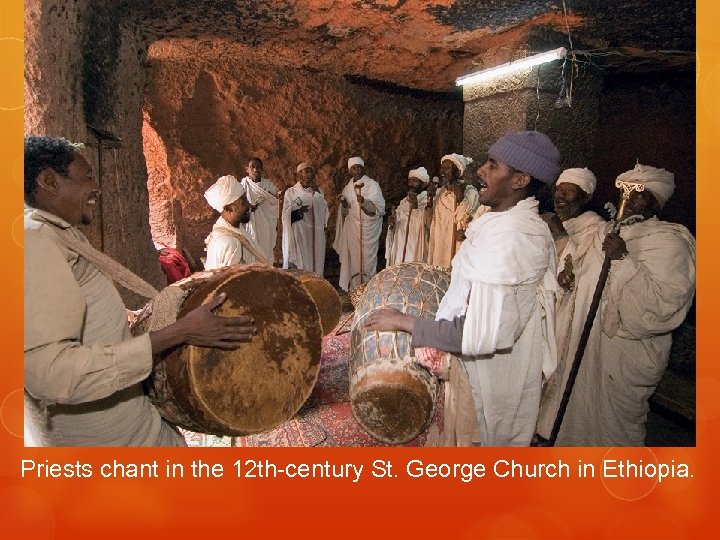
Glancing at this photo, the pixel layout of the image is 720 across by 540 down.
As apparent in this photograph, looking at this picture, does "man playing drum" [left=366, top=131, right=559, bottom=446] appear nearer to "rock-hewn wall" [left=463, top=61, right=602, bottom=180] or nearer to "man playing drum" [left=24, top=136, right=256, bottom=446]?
"man playing drum" [left=24, top=136, right=256, bottom=446]

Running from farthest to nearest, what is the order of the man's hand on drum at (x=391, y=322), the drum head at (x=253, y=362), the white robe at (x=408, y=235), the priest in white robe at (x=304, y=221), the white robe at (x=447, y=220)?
the priest in white robe at (x=304, y=221), the white robe at (x=408, y=235), the white robe at (x=447, y=220), the man's hand on drum at (x=391, y=322), the drum head at (x=253, y=362)

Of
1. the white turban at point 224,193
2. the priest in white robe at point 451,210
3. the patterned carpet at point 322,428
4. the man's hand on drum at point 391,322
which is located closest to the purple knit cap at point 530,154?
the man's hand on drum at point 391,322

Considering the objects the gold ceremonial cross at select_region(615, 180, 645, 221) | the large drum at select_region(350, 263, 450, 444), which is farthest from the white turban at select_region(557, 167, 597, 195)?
the large drum at select_region(350, 263, 450, 444)

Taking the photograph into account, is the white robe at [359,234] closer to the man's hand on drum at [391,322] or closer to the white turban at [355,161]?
the white turban at [355,161]

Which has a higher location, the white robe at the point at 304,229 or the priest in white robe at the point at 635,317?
the white robe at the point at 304,229

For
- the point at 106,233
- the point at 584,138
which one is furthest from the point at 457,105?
the point at 106,233

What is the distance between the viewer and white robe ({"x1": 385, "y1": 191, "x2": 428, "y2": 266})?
6.93 meters

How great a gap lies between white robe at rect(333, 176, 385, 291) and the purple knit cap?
19.0 ft

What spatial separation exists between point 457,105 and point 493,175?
7.53 m

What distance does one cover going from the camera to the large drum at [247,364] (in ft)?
5.67

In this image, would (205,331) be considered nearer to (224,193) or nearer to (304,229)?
(224,193)

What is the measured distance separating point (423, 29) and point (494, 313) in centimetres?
431

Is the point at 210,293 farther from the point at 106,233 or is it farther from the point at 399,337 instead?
the point at 106,233

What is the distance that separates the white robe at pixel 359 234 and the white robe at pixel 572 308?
4.63 metres
